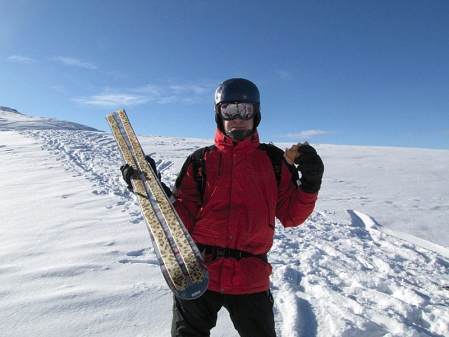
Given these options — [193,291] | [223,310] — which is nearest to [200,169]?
[193,291]

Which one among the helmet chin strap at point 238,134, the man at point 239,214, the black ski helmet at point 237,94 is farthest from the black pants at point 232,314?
the black ski helmet at point 237,94

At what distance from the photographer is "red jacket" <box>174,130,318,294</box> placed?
5.87ft

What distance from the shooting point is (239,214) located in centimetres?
182

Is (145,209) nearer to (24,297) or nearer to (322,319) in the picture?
(24,297)

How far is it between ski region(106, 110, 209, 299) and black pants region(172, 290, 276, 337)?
0.18m

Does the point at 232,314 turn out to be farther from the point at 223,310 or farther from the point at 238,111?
the point at 238,111

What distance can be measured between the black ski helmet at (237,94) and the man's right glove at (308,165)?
1.78 feet

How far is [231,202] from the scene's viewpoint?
186 centimetres

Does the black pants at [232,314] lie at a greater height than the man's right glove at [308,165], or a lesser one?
lesser

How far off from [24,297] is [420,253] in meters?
5.06

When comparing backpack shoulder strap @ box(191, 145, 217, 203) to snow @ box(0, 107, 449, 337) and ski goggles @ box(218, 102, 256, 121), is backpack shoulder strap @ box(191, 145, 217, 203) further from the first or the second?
snow @ box(0, 107, 449, 337)

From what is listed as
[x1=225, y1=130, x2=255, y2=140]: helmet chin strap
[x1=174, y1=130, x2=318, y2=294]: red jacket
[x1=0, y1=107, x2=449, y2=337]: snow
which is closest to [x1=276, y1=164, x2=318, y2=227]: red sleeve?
[x1=174, y1=130, x2=318, y2=294]: red jacket

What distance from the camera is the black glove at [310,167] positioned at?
6.03ft

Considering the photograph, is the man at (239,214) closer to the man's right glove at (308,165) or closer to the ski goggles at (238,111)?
the man's right glove at (308,165)
